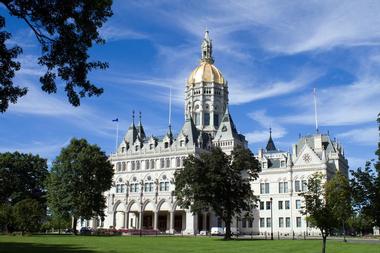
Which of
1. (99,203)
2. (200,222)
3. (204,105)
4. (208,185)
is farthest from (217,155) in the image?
(204,105)

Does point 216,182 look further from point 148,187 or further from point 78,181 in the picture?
point 148,187

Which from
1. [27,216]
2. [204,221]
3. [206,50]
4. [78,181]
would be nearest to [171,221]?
[204,221]

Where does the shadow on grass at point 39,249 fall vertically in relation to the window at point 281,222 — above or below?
above

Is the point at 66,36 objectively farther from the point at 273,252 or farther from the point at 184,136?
the point at 184,136

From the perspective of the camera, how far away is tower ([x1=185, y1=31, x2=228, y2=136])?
12181 centimetres

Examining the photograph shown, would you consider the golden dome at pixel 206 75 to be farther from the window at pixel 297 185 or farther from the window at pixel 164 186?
the window at pixel 297 185

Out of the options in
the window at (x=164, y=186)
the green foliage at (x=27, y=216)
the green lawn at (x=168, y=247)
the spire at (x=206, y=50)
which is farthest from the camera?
the spire at (x=206, y=50)

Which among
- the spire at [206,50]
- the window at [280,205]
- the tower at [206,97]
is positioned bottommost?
the window at [280,205]

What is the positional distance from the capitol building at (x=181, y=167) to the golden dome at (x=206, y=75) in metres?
12.7

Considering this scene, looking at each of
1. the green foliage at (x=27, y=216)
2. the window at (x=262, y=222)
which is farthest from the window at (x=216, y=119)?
the green foliage at (x=27, y=216)

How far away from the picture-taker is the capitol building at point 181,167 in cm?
9656

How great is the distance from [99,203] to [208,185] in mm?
24211

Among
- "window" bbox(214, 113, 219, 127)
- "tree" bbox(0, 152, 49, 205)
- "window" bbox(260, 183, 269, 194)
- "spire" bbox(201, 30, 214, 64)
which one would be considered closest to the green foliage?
"tree" bbox(0, 152, 49, 205)

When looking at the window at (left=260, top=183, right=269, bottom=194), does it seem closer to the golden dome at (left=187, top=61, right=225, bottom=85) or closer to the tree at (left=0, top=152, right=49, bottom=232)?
the golden dome at (left=187, top=61, right=225, bottom=85)
